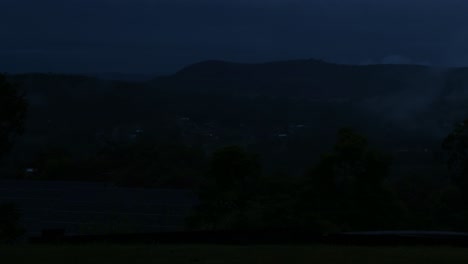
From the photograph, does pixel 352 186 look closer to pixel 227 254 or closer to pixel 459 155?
pixel 459 155

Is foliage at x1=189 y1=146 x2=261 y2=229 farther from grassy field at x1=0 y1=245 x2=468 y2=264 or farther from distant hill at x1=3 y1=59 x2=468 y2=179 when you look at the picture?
distant hill at x1=3 y1=59 x2=468 y2=179

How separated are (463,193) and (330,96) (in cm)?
4796

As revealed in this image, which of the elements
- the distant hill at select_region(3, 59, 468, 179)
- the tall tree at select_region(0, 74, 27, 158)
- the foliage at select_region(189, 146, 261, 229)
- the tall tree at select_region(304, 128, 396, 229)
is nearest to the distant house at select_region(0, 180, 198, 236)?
the foliage at select_region(189, 146, 261, 229)

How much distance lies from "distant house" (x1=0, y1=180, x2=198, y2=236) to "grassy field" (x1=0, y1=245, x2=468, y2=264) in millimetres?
13831

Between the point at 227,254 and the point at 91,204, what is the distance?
70.6ft

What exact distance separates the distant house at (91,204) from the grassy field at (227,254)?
545 inches

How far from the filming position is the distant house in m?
29.7

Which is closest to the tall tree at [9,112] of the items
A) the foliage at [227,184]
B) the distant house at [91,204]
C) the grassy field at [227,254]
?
the distant house at [91,204]

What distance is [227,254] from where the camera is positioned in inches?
475

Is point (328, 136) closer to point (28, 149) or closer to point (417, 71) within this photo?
point (28, 149)

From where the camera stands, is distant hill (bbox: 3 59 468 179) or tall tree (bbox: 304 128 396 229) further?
distant hill (bbox: 3 59 468 179)

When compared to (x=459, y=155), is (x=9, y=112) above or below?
above

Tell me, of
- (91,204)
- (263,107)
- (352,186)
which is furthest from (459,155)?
(263,107)

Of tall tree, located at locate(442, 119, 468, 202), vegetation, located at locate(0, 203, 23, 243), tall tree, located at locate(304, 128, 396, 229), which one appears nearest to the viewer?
vegetation, located at locate(0, 203, 23, 243)
